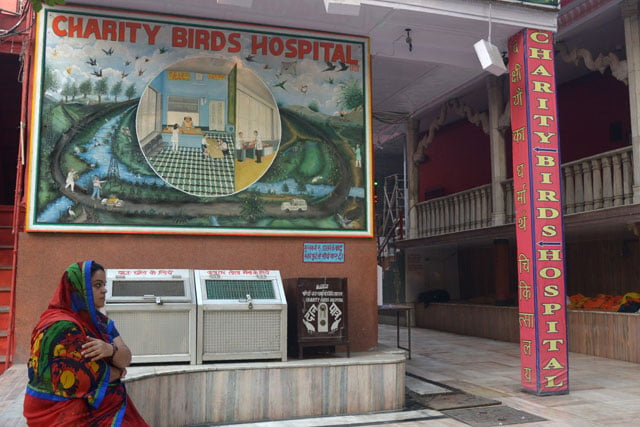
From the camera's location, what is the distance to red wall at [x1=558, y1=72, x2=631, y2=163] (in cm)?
1231

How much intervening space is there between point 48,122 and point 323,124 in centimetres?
332

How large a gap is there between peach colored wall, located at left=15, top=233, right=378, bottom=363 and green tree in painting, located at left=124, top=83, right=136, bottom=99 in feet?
5.55

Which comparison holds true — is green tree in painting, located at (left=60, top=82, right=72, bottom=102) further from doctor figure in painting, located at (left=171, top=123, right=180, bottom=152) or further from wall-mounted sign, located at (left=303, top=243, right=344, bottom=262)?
wall-mounted sign, located at (left=303, top=243, right=344, bottom=262)

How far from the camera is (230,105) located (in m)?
7.50

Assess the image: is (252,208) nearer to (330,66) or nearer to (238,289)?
(238,289)

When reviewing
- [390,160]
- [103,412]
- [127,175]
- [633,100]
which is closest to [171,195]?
→ [127,175]

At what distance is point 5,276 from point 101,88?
288cm

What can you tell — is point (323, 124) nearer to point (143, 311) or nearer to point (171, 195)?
point (171, 195)

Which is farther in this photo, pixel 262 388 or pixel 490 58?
pixel 490 58

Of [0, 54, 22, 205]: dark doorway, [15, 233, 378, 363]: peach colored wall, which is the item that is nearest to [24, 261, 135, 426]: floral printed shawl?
[15, 233, 378, 363]: peach colored wall

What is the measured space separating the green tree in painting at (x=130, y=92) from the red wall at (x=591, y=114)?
9.74 meters

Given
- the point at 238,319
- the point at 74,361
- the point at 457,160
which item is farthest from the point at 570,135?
the point at 74,361

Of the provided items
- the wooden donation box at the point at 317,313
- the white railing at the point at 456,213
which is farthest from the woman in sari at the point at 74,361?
the white railing at the point at 456,213

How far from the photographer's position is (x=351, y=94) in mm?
7992
